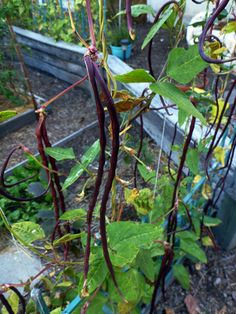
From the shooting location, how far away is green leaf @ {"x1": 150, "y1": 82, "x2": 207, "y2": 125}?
15.4 inches

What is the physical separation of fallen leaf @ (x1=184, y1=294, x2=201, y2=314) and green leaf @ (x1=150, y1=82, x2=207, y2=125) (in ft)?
4.14

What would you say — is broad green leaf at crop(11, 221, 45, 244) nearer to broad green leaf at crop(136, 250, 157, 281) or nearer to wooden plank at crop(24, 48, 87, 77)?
broad green leaf at crop(136, 250, 157, 281)

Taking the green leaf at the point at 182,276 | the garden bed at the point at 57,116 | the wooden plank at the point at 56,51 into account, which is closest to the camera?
the green leaf at the point at 182,276

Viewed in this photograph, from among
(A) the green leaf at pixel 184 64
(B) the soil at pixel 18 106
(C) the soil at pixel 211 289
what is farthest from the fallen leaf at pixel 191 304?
(B) the soil at pixel 18 106

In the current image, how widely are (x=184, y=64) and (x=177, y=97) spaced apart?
11 cm

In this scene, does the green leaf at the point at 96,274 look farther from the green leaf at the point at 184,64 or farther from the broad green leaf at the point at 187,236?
the broad green leaf at the point at 187,236

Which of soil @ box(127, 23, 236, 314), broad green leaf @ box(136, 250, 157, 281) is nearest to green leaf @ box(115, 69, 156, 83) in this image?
broad green leaf @ box(136, 250, 157, 281)

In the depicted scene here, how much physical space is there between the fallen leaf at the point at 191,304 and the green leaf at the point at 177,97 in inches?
49.7

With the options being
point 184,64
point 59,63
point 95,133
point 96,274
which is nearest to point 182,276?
point 96,274

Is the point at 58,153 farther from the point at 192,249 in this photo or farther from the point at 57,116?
the point at 57,116

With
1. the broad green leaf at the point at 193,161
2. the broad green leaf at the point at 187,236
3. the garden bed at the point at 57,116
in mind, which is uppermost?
the broad green leaf at the point at 193,161

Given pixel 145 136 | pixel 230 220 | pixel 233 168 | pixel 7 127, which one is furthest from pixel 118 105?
pixel 7 127

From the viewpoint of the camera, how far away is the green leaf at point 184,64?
19.0 inches

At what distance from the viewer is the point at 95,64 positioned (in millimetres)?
330
